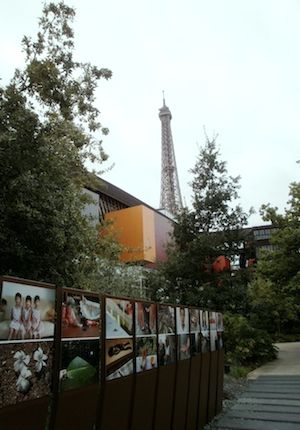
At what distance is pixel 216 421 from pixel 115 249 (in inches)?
246

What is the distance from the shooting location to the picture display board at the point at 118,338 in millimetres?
4020

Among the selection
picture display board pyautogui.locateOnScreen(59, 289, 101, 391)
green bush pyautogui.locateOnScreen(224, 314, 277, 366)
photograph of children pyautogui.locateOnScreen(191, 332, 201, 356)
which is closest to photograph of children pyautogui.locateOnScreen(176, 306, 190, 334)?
photograph of children pyautogui.locateOnScreen(191, 332, 201, 356)

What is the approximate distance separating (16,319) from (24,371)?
398 millimetres

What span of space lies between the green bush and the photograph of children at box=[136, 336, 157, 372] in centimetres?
903

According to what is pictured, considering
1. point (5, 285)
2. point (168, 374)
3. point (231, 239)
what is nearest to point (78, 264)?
point (168, 374)

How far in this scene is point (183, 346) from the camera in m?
6.04

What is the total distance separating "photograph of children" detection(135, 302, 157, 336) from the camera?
4.65 metres

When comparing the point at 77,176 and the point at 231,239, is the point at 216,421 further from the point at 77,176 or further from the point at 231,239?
the point at 231,239

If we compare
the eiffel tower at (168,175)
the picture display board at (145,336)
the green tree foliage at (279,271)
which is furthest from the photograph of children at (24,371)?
the eiffel tower at (168,175)

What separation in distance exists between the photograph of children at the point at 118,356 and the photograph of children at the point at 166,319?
90 centimetres

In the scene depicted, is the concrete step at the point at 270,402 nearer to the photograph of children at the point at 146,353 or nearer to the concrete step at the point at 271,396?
the concrete step at the point at 271,396

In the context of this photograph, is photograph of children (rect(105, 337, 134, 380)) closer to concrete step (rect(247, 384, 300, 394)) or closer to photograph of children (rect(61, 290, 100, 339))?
photograph of children (rect(61, 290, 100, 339))

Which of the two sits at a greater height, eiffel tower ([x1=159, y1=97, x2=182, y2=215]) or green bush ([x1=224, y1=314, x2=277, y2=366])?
eiffel tower ([x1=159, y1=97, x2=182, y2=215])

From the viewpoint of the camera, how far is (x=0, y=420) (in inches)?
104
